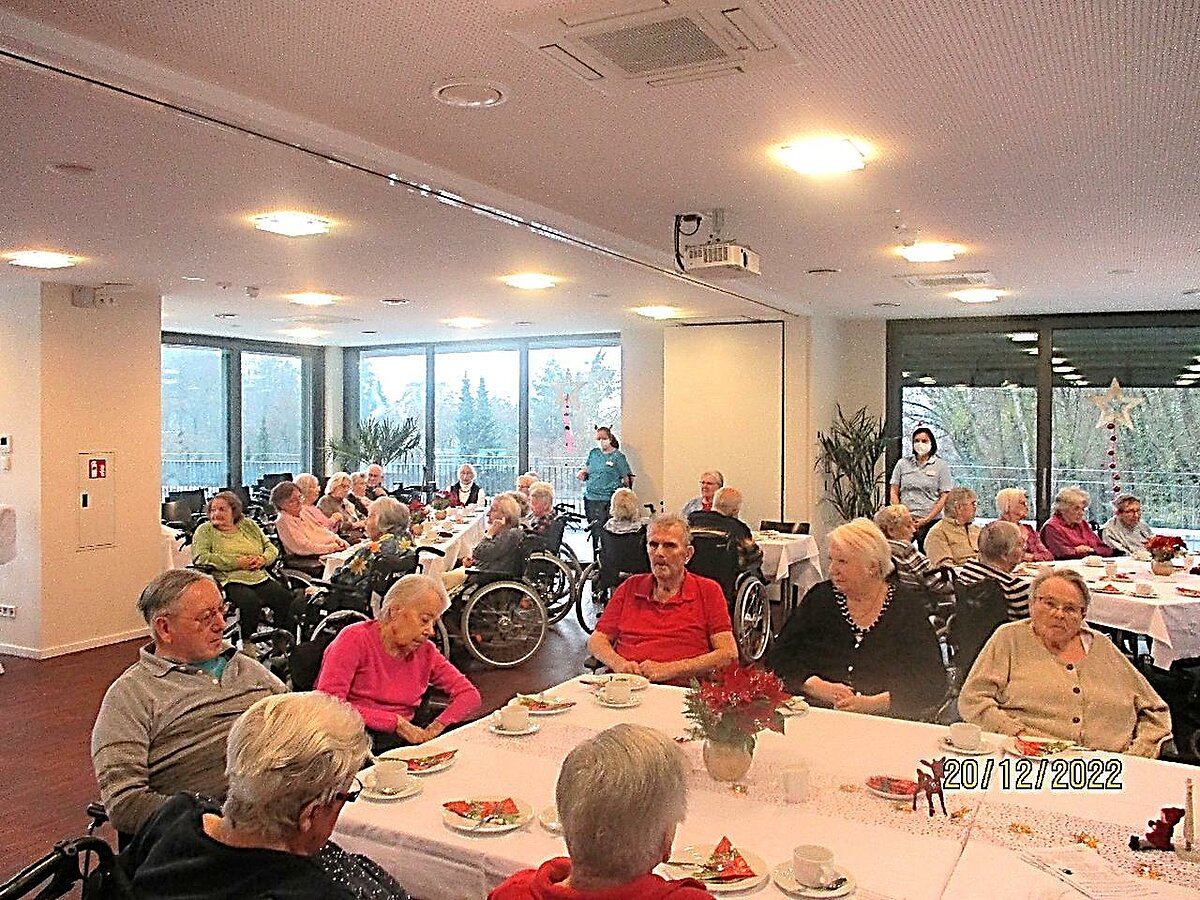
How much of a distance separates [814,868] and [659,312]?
8.53 metres

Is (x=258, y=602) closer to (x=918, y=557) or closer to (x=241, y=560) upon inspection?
(x=241, y=560)

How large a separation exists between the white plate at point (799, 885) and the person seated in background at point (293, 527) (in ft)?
19.7

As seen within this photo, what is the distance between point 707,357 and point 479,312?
2339 millimetres

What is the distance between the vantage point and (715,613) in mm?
4168

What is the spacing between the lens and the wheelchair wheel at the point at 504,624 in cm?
707

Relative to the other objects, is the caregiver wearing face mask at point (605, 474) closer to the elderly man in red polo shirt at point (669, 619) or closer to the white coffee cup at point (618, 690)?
the elderly man in red polo shirt at point (669, 619)

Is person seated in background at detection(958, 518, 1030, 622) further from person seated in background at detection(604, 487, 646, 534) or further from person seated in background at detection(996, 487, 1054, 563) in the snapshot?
person seated in background at detection(604, 487, 646, 534)

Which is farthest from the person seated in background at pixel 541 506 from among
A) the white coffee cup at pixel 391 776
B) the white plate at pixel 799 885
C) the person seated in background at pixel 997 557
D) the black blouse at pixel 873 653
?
the white plate at pixel 799 885

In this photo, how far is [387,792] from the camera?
2.51m

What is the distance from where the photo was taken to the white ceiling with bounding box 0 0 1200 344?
2.99m

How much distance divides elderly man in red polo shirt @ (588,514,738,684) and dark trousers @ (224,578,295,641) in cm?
320

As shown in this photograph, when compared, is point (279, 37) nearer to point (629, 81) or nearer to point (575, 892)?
point (629, 81)

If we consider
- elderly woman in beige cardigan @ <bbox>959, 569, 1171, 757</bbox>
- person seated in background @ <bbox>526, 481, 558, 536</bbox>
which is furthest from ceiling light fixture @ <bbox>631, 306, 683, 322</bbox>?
elderly woman in beige cardigan @ <bbox>959, 569, 1171, 757</bbox>

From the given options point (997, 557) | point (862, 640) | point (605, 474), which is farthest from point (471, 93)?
point (605, 474)
